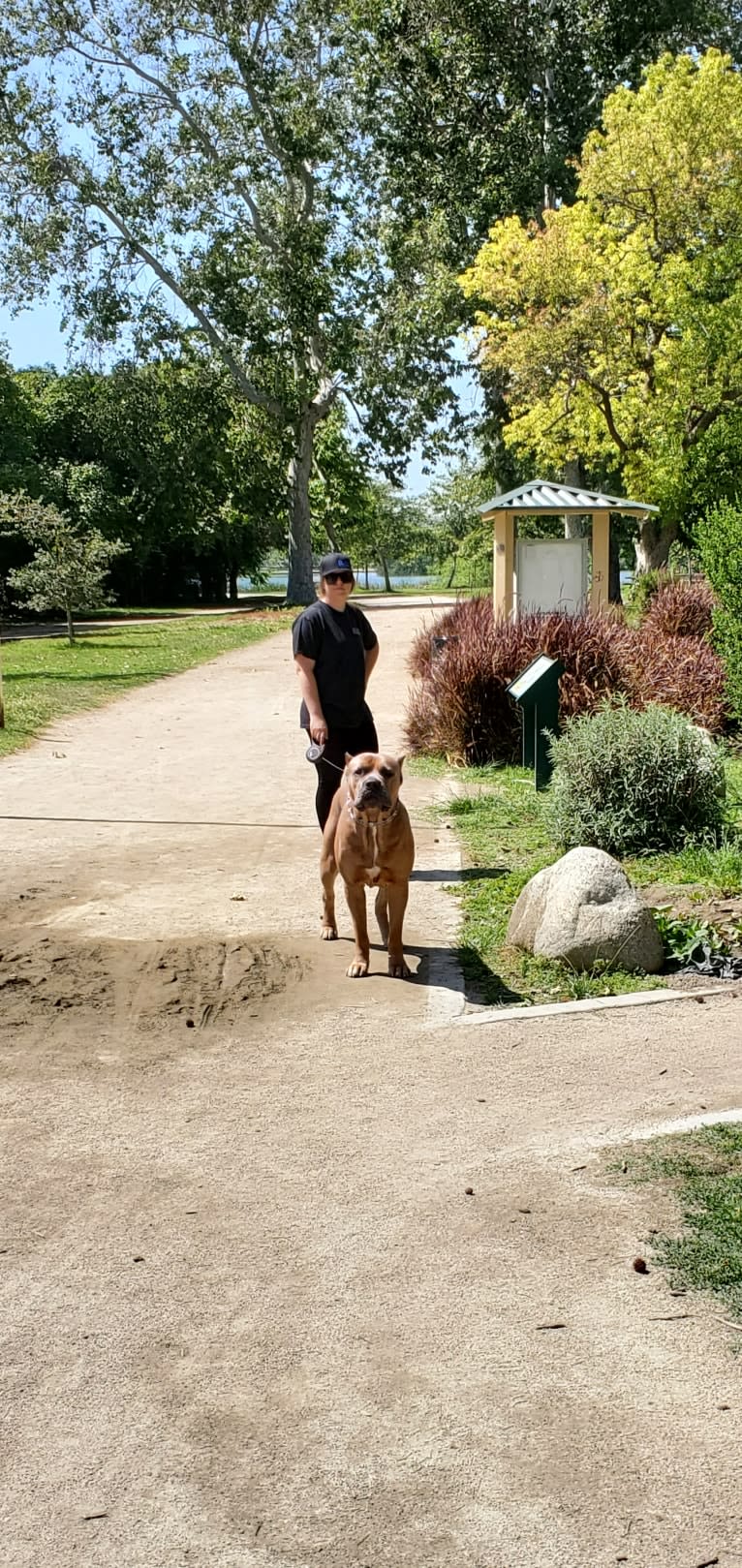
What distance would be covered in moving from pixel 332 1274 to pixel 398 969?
2767 mm

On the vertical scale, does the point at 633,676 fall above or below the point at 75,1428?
above

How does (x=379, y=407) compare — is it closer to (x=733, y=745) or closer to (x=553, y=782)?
(x=733, y=745)

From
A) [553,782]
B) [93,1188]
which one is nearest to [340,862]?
[93,1188]

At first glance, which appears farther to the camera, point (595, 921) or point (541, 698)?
point (541, 698)

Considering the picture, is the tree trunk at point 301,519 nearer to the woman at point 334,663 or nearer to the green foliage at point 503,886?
the green foliage at point 503,886

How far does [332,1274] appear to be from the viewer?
3.73m

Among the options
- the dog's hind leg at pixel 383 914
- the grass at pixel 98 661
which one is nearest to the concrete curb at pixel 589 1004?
the dog's hind leg at pixel 383 914

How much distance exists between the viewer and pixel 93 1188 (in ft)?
14.0

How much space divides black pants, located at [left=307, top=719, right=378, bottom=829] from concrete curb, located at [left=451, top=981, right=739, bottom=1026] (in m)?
1.85

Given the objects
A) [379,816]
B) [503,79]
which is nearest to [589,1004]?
[379,816]

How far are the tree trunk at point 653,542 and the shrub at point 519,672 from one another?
55.7 feet

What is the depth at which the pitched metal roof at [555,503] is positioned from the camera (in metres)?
19.4

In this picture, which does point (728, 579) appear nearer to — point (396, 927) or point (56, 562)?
point (396, 927)

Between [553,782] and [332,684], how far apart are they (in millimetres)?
2467
